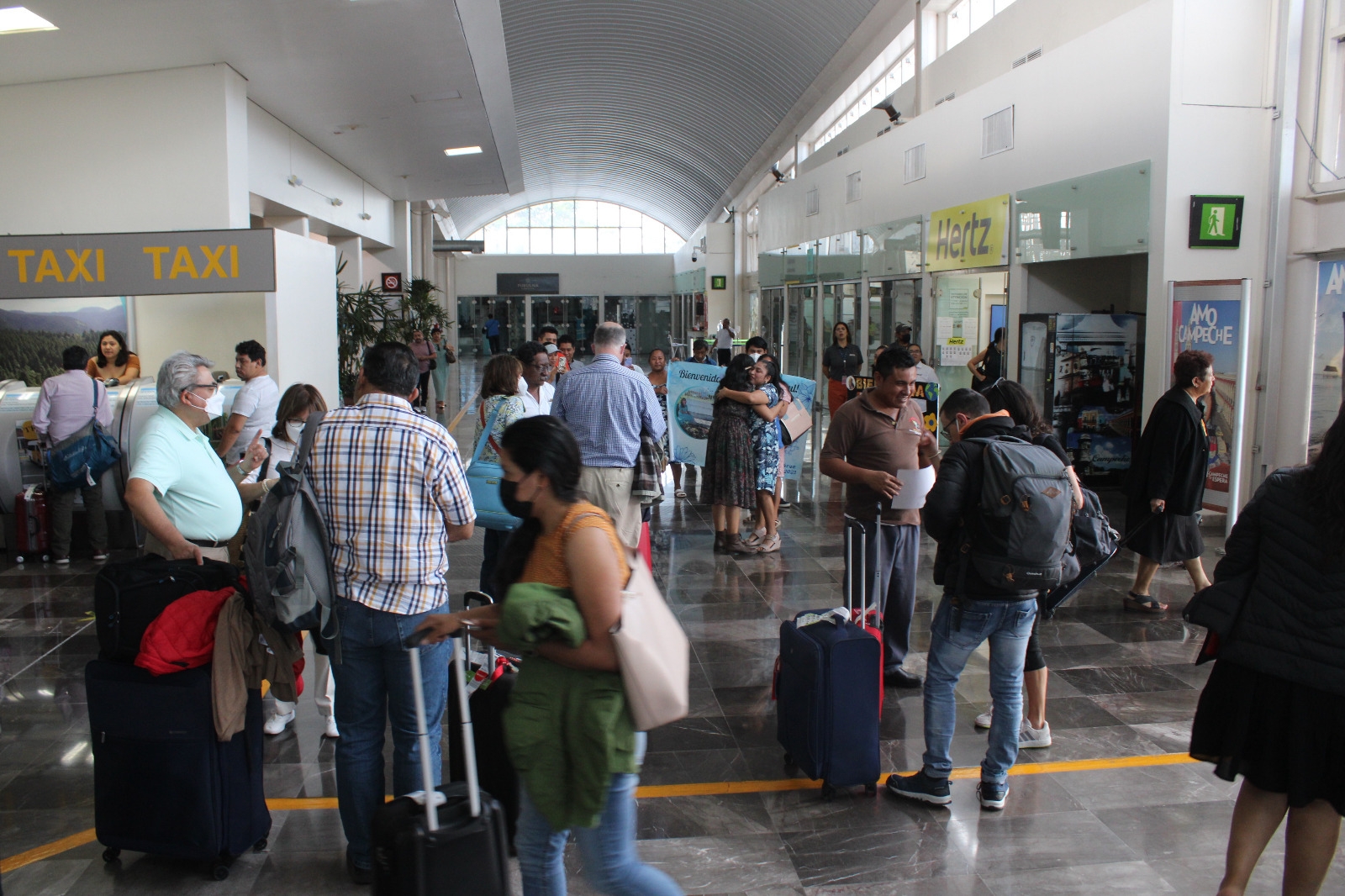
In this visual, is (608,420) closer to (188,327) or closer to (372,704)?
(372,704)

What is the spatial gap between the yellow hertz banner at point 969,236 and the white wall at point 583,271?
1209 inches

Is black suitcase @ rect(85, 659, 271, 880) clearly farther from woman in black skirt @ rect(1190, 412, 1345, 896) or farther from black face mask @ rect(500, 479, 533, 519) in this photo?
woman in black skirt @ rect(1190, 412, 1345, 896)

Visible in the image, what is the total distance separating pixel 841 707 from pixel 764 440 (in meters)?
4.24

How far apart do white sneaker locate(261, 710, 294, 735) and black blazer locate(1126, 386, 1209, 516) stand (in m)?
4.91

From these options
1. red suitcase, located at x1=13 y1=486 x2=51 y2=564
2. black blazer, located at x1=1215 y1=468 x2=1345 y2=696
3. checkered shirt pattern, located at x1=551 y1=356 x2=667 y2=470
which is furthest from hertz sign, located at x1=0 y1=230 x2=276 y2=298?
black blazer, located at x1=1215 y1=468 x2=1345 y2=696

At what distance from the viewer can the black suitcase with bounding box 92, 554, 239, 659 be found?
10.3 feet

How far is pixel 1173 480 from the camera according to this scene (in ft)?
19.7

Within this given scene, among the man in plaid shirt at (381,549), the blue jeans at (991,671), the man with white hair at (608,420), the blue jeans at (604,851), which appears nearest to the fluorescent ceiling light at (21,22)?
the man with white hair at (608,420)

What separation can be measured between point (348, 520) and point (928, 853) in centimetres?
218

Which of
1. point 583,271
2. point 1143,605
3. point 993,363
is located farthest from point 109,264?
point 583,271

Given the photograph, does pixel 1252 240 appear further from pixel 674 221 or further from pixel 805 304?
pixel 674 221

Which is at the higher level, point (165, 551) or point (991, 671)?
point (165, 551)

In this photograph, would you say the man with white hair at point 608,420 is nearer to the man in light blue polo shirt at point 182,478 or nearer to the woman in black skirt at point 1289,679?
the man in light blue polo shirt at point 182,478

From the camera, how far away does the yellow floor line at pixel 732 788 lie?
134 inches
